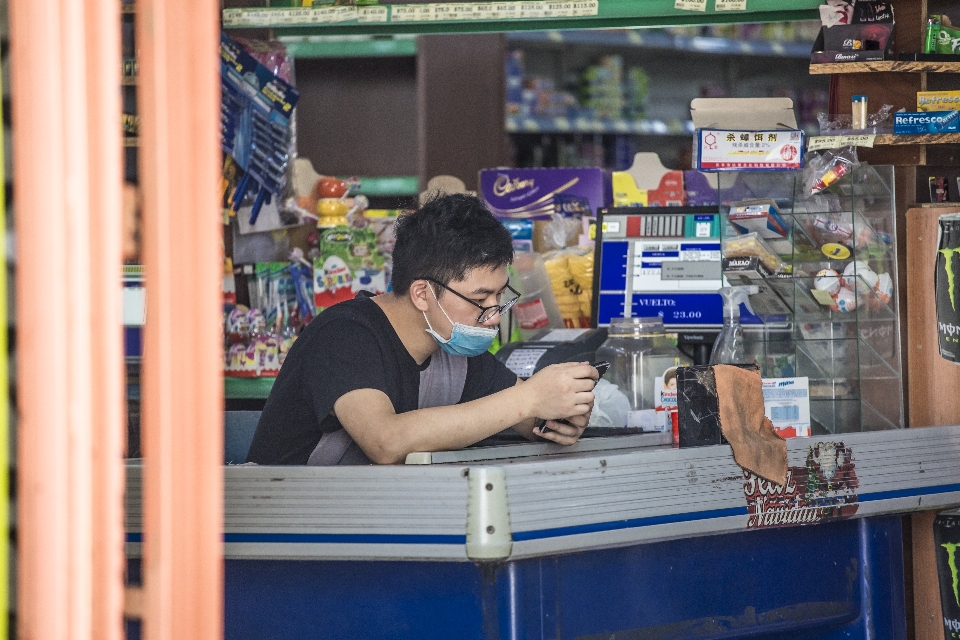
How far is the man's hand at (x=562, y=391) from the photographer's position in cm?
229

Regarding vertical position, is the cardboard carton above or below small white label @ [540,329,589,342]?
above

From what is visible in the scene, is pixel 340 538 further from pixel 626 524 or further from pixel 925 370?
pixel 925 370

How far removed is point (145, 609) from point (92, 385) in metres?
0.24

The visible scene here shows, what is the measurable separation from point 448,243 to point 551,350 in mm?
699

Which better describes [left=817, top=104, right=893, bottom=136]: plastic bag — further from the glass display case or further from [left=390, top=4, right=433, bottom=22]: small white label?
[left=390, top=4, right=433, bottom=22]: small white label

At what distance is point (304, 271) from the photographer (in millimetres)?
4070

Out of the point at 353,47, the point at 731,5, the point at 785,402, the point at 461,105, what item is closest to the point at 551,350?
the point at 785,402

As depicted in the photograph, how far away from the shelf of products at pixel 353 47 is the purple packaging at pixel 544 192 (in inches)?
60.2

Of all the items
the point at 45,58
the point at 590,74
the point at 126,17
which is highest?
the point at 590,74

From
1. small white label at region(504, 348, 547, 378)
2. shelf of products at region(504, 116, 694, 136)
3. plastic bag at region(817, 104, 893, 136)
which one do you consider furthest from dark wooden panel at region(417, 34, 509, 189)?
plastic bag at region(817, 104, 893, 136)

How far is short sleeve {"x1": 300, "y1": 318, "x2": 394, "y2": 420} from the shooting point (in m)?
2.30

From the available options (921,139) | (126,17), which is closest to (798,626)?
(921,139)

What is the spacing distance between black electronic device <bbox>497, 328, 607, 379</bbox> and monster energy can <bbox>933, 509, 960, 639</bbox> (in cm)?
94

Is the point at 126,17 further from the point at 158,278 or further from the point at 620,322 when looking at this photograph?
the point at 158,278
